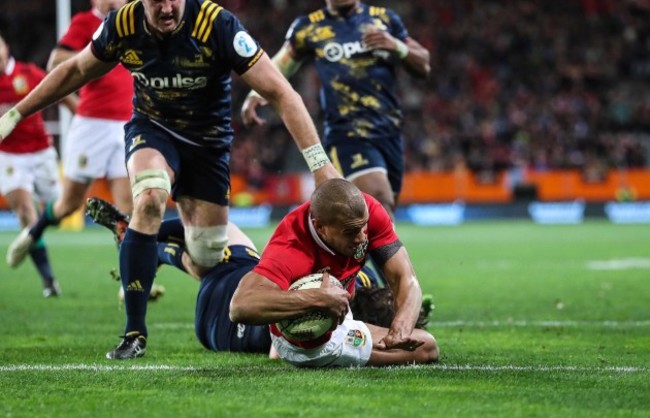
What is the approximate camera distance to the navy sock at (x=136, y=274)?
6.24 metres

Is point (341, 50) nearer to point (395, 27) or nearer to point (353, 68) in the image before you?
point (353, 68)

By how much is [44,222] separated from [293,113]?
4.75m

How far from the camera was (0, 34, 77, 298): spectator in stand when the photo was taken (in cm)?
1126

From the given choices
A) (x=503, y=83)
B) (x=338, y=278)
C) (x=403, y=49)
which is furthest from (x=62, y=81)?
(x=503, y=83)

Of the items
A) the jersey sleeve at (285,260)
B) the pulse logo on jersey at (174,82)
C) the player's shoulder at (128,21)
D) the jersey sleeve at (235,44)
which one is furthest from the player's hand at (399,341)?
the player's shoulder at (128,21)

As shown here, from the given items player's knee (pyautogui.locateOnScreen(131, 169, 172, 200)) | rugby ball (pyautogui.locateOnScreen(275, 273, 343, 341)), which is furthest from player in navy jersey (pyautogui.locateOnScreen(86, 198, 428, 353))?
rugby ball (pyautogui.locateOnScreen(275, 273, 343, 341))

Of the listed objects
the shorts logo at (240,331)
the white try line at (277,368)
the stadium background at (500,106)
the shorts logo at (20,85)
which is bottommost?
the stadium background at (500,106)

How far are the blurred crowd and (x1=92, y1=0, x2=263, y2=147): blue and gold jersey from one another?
70.9 ft

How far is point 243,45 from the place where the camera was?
20.0 ft

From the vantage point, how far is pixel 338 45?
8.74m

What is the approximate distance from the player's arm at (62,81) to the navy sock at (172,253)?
4.97 ft

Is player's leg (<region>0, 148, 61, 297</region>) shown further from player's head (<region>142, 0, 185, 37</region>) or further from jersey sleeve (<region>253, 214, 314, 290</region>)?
jersey sleeve (<region>253, 214, 314, 290</region>)

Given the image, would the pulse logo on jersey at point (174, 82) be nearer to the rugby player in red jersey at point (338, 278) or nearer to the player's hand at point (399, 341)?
the rugby player in red jersey at point (338, 278)

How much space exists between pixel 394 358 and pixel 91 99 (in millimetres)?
5256
